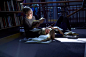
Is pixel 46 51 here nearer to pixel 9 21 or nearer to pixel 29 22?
→ pixel 29 22

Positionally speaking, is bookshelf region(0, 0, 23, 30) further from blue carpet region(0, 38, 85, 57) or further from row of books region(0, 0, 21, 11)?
blue carpet region(0, 38, 85, 57)

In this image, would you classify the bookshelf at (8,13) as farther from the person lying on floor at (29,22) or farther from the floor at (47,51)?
the floor at (47,51)

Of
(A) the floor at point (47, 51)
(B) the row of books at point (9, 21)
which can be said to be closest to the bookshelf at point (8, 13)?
(B) the row of books at point (9, 21)

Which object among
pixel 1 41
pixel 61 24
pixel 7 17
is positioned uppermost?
pixel 7 17

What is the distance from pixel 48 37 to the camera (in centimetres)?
239

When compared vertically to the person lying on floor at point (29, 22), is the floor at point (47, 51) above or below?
below

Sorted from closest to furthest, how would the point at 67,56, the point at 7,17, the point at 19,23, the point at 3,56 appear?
the point at 67,56, the point at 3,56, the point at 7,17, the point at 19,23

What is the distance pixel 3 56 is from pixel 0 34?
1462 millimetres

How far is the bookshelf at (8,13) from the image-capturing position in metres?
2.97

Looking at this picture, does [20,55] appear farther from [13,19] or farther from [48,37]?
[13,19]

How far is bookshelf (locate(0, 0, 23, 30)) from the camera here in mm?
2975

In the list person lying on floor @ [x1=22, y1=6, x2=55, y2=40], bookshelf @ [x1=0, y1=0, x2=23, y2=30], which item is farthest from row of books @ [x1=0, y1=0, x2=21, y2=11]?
person lying on floor @ [x1=22, y1=6, x2=55, y2=40]

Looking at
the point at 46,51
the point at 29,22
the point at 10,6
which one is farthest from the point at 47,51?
the point at 10,6

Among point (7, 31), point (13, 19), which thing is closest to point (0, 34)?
point (7, 31)
